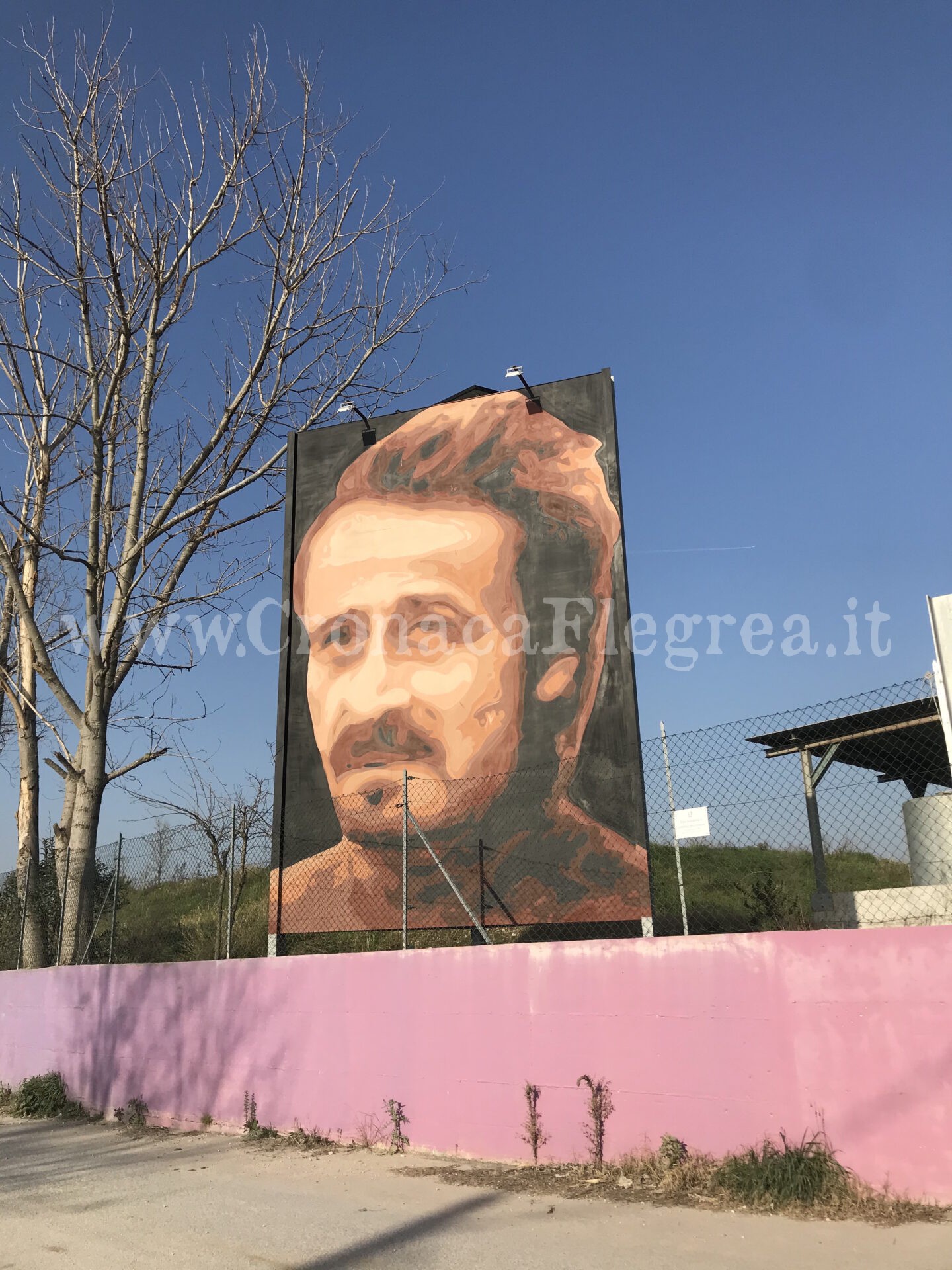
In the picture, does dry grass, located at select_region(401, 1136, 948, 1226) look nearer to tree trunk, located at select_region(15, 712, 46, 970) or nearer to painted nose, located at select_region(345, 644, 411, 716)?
painted nose, located at select_region(345, 644, 411, 716)

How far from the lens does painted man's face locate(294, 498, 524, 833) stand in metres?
9.72

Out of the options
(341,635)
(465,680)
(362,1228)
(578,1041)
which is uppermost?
(341,635)

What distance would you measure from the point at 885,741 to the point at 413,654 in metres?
5.83

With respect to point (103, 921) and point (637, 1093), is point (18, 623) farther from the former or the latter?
point (637, 1093)

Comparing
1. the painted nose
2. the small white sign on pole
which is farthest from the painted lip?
the small white sign on pole

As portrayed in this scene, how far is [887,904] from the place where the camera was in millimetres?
10141

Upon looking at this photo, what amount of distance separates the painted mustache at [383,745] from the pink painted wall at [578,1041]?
2.26m

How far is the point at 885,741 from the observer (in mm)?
11367

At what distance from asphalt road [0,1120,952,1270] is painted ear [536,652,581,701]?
4239 mm

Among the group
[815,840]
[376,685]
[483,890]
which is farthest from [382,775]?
[815,840]

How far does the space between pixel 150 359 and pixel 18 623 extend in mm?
7326

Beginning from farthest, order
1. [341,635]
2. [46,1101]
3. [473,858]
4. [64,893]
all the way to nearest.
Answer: [64,893], [341,635], [46,1101], [473,858]

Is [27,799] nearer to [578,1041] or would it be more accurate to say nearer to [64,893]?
[64,893]

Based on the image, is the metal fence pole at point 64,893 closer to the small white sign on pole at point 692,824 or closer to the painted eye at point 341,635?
the painted eye at point 341,635
